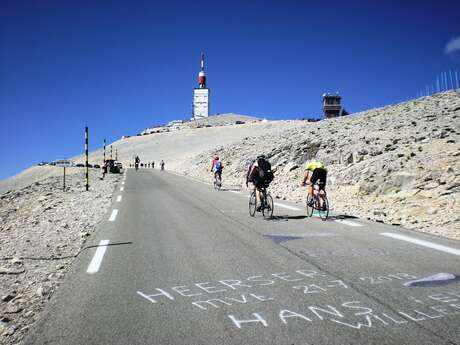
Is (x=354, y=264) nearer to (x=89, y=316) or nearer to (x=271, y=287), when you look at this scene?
(x=271, y=287)

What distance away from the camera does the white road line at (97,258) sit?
605 centimetres

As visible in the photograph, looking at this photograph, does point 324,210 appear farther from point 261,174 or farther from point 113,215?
point 113,215

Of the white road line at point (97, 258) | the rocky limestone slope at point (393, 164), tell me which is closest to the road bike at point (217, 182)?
the rocky limestone slope at point (393, 164)

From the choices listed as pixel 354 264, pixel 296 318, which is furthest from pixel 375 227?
pixel 296 318

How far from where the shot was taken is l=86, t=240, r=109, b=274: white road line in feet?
19.8

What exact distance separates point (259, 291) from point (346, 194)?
12848 mm

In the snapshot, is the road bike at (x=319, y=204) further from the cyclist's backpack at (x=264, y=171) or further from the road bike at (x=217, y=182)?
the road bike at (x=217, y=182)

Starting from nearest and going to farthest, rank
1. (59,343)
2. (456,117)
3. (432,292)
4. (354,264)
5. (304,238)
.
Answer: (59,343) < (432,292) < (354,264) < (304,238) < (456,117)

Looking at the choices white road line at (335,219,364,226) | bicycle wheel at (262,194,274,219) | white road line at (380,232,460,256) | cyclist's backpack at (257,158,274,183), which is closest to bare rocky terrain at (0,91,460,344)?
white road line at (335,219,364,226)

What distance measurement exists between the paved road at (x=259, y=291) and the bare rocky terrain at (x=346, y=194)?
57cm

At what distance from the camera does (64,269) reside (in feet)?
20.7

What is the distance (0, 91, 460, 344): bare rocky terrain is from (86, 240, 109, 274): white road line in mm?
412

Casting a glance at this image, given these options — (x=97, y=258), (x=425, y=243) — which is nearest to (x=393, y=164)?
(x=425, y=243)

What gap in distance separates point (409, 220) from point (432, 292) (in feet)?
22.4
